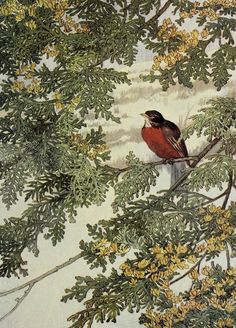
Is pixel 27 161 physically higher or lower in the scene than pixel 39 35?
lower

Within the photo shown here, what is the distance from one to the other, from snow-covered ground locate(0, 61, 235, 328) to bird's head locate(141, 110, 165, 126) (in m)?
Result: 0.01

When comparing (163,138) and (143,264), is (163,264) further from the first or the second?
(163,138)

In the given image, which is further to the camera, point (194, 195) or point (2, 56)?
point (2, 56)

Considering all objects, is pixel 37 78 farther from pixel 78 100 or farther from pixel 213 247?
pixel 213 247

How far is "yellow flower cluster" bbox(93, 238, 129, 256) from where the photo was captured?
2.01 meters

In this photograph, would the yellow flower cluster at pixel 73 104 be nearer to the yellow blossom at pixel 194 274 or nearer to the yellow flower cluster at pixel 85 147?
the yellow flower cluster at pixel 85 147

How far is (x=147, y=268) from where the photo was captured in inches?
77.8

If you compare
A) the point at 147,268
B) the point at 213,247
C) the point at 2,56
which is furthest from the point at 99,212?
the point at 2,56

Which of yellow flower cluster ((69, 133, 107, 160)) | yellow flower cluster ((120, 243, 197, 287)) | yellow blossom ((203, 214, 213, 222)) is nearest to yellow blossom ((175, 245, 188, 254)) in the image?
yellow flower cluster ((120, 243, 197, 287))

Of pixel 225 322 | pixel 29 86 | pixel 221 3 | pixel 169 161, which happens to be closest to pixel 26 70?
pixel 29 86

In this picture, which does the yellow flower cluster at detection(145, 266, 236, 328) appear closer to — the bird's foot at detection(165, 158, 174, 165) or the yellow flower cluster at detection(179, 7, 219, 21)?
the bird's foot at detection(165, 158, 174, 165)

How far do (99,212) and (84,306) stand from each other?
30 centimetres

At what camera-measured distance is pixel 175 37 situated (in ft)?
6.70

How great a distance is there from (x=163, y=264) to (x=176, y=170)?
29 centimetres
